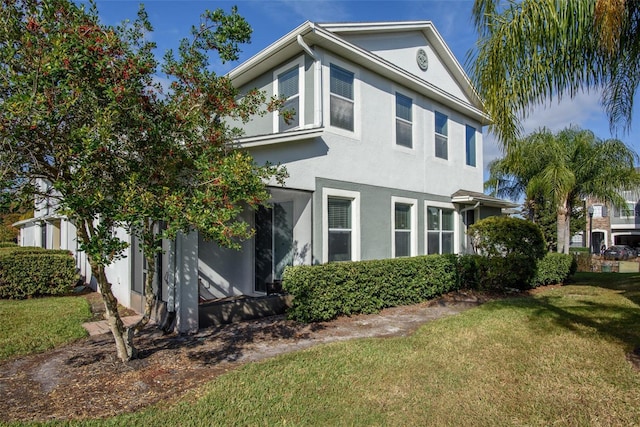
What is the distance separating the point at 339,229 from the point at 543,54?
558 cm

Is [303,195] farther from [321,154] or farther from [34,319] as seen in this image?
[34,319]

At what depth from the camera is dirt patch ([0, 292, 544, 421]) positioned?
4.39m

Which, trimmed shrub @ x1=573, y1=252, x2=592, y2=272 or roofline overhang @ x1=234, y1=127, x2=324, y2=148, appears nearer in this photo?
roofline overhang @ x1=234, y1=127, x2=324, y2=148

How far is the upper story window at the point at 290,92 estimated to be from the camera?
372 inches

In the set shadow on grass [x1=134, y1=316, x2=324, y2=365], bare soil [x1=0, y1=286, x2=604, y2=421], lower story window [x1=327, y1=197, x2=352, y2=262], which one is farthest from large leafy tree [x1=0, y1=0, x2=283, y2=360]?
lower story window [x1=327, y1=197, x2=352, y2=262]

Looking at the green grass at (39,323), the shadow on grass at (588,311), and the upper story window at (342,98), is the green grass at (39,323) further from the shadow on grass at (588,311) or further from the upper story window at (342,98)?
the shadow on grass at (588,311)

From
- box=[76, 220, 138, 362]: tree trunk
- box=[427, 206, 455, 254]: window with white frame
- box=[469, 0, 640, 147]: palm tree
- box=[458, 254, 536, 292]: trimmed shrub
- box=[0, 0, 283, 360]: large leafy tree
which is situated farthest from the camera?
box=[427, 206, 455, 254]: window with white frame

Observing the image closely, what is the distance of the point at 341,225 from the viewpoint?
977 centimetres

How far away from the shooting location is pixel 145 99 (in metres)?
4.80

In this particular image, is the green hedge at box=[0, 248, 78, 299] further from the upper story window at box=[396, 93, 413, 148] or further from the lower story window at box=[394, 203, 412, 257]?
the upper story window at box=[396, 93, 413, 148]

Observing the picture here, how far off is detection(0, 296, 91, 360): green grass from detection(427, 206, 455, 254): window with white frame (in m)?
9.85

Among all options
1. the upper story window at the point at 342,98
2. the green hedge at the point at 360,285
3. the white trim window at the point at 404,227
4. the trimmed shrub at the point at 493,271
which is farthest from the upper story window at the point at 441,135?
the upper story window at the point at 342,98

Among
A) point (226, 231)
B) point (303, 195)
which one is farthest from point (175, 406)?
point (303, 195)

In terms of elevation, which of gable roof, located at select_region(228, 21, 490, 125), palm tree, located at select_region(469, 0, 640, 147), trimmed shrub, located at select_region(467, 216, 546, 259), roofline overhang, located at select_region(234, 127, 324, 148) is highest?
gable roof, located at select_region(228, 21, 490, 125)
